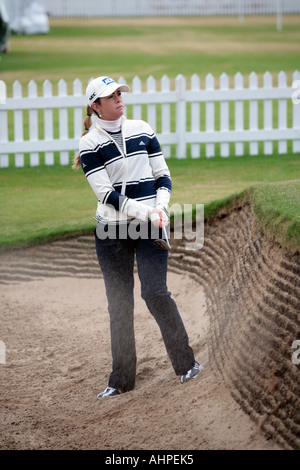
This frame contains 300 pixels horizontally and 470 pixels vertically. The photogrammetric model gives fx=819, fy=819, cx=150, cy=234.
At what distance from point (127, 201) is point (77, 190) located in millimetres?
5753

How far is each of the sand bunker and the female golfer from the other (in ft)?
1.70

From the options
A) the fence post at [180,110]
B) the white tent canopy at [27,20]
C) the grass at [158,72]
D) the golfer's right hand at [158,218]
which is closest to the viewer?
the golfer's right hand at [158,218]

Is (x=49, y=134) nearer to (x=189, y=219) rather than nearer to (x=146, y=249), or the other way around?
(x=189, y=219)

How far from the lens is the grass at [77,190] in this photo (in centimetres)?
899

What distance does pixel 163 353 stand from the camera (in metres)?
6.80

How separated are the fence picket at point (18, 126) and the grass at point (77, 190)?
21 cm

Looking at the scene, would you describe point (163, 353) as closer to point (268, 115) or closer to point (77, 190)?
point (77, 190)

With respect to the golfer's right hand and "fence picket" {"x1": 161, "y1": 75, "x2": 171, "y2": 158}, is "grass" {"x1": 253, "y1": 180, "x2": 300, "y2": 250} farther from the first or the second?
"fence picket" {"x1": 161, "y1": 75, "x2": 171, "y2": 158}

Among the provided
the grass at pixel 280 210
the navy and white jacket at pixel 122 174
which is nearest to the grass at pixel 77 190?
the grass at pixel 280 210

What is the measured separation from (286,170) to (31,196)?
3635mm

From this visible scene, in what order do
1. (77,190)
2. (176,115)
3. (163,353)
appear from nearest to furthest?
(163,353)
(77,190)
(176,115)

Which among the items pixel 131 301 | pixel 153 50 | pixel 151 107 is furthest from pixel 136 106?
pixel 153 50

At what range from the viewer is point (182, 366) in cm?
584

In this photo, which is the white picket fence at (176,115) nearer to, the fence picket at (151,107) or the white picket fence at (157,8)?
the fence picket at (151,107)
